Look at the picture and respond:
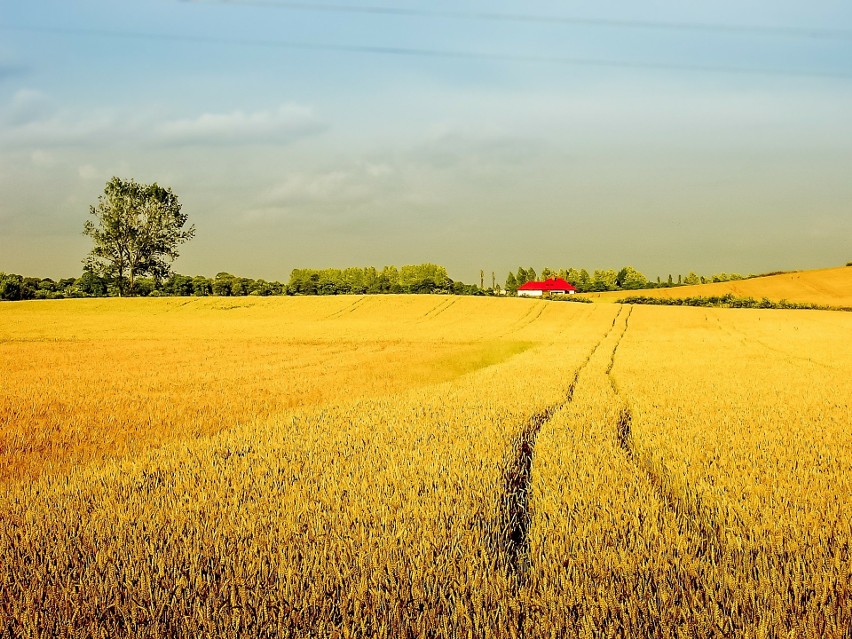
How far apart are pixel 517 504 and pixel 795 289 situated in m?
77.9

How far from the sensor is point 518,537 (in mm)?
4758

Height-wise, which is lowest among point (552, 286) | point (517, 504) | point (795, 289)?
point (517, 504)

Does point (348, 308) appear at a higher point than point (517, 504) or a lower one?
higher

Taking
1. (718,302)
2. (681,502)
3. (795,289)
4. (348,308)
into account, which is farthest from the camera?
(795,289)

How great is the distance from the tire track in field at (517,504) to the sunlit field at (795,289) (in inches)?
2580

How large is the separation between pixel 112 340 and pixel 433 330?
17.2m

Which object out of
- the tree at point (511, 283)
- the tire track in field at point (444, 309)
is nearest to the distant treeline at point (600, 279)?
the tree at point (511, 283)

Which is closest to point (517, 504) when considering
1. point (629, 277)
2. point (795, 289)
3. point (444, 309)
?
point (444, 309)

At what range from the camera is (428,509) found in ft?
16.0

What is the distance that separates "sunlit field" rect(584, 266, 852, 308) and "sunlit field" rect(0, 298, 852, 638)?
199 feet

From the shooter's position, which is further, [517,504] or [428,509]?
[517,504]

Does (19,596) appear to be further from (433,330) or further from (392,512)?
(433,330)

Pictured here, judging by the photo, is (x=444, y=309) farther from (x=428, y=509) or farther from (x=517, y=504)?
(x=428, y=509)

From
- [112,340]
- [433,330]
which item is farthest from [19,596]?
[433,330]
